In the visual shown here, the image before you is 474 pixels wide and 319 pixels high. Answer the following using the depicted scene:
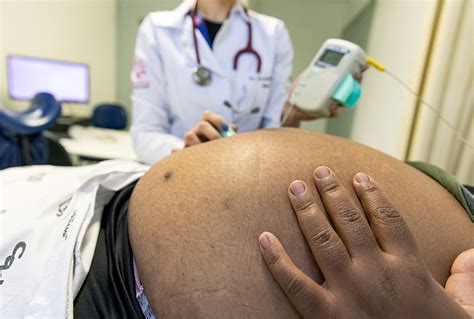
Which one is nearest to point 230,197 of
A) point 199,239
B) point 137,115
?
point 199,239

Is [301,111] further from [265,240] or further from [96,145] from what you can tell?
[96,145]

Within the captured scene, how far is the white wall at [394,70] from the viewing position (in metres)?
1.12

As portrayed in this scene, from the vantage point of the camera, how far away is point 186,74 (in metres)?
1.10

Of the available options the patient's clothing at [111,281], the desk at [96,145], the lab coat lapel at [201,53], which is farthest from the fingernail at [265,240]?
the desk at [96,145]

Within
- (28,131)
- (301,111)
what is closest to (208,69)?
(301,111)

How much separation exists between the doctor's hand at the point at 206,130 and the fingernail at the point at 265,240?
1.06 ft

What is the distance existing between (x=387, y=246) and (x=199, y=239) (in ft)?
0.81

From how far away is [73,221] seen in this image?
491 mm

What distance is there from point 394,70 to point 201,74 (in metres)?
1.07

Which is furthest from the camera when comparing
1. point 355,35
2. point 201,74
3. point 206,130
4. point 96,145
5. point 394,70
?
point 355,35

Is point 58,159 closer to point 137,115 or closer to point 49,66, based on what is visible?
point 137,115

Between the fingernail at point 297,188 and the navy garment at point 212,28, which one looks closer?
the fingernail at point 297,188

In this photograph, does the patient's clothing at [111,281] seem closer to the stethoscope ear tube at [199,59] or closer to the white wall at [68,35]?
the stethoscope ear tube at [199,59]

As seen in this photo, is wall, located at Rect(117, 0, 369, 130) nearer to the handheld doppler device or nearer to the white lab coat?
the white lab coat
